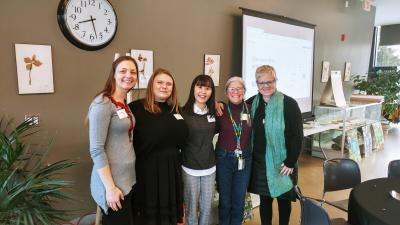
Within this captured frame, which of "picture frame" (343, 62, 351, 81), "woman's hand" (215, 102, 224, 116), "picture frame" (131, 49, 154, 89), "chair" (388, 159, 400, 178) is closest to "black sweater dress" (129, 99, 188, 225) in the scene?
"woman's hand" (215, 102, 224, 116)

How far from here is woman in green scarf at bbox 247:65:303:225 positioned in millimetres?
2152

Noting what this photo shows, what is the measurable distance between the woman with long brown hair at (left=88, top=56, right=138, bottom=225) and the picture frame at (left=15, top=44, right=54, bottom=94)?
89 centimetres

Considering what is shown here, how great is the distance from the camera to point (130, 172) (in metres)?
1.66

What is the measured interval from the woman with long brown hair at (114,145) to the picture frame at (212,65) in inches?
70.5

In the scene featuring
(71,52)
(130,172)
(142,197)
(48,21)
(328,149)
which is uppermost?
(48,21)

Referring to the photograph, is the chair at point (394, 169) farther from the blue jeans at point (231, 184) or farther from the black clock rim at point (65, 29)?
the black clock rim at point (65, 29)

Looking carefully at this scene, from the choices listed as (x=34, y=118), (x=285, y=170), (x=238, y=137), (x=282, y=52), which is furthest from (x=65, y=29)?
(x=282, y=52)

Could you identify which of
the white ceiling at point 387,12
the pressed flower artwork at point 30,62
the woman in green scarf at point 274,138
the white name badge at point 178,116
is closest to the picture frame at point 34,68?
the pressed flower artwork at point 30,62

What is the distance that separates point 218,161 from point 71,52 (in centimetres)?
149

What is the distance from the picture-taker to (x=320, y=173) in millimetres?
4312

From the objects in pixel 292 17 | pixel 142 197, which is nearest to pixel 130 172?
pixel 142 197

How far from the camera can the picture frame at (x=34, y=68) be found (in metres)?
2.08

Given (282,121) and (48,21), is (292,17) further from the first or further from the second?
(48,21)

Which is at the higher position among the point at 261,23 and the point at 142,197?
the point at 261,23
